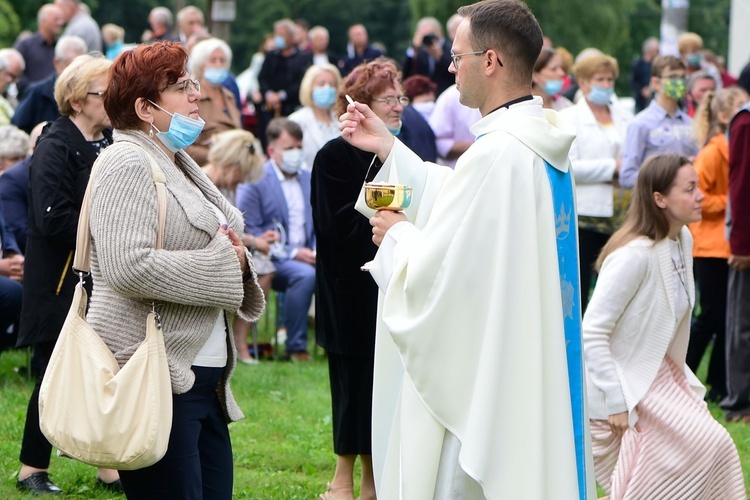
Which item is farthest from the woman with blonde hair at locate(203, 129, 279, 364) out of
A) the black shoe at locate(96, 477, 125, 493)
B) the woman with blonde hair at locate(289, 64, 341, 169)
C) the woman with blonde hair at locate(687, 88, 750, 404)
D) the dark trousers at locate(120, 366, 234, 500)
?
the dark trousers at locate(120, 366, 234, 500)

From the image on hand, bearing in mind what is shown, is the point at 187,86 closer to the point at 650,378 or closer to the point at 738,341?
the point at 650,378

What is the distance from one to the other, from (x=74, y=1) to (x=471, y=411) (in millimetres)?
12039

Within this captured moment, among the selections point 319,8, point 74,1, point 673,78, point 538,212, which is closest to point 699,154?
point 673,78

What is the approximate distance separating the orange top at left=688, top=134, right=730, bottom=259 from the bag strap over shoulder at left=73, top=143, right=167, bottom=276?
5.92 meters

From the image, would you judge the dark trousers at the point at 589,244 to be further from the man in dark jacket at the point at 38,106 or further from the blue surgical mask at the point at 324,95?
the man in dark jacket at the point at 38,106

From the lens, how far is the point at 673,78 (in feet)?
32.5

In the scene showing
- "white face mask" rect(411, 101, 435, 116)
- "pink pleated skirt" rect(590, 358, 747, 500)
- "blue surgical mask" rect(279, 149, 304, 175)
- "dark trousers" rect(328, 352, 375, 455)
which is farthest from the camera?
"white face mask" rect(411, 101, 435, 116)

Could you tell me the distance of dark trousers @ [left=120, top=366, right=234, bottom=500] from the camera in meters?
4.12

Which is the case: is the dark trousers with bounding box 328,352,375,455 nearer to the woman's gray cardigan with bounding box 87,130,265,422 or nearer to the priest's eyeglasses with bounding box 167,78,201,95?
the woman's gray cardigan with bounding box 87,130,265,422

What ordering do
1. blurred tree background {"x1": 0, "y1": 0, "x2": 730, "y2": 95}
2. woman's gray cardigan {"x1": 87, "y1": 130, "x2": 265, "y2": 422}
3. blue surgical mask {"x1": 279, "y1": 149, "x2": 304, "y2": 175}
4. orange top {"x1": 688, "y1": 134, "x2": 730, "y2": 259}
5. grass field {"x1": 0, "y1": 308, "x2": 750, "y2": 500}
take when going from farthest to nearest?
blurred tree background {"x1": 0, "y1": 0, "x2": 730, "y2": 95} < blue surgical mask {"x1": 279, "y1": 149, "x2": 304, "y2": 175} < orange top {"x1": 688, "y1": 134, "x2": 730, "y2": 259} < grass field {"x1": 0, "y1": 308, "x2": 750, "y2": 500} < woman's gray cardigan {"x1": 87, "y1": 130, "x2": 265, "y2": 422}

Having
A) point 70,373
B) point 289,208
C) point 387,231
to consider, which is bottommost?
point 289,208

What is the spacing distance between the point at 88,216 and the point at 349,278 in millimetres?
2129

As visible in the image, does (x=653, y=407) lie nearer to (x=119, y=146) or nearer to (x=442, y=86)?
(x=119, y=146)

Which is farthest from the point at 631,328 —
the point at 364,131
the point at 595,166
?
the point at 595,166
